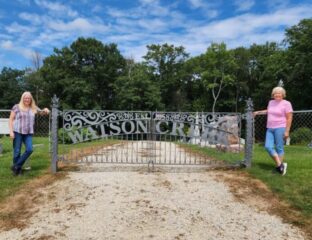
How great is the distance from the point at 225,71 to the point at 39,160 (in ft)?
131

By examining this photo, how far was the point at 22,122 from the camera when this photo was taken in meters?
6.70

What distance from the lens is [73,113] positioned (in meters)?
7.86

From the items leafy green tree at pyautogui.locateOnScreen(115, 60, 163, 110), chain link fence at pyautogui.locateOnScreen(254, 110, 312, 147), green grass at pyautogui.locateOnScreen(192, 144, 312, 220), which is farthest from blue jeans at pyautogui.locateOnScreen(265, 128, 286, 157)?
leafy green tree at pyautogui.locateOnScreen(115, 60, 163, 110)

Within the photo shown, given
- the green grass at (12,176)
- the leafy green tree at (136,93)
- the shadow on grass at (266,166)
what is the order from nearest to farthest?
the green grass at (12,176)
the shadow on grass at (266,166)
the leafy green tree at (136,93)

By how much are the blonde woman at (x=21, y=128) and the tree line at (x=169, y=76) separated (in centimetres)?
3058

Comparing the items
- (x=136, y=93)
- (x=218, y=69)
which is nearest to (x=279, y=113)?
(x=136, y=93)

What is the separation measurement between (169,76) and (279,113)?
140 ft

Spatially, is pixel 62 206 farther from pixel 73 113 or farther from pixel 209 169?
pixel 209 169

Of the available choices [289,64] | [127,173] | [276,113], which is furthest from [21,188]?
[289,64]

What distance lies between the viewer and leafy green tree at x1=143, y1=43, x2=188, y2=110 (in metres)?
48.8

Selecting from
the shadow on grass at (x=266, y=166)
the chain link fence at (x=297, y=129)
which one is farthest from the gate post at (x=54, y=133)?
the chain link fence at (x=297, y=129)

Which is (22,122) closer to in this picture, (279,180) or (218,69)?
(279,180)

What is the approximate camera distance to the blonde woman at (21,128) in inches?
264

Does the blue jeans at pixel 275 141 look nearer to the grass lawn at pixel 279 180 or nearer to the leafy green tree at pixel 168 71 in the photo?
the grass lawn at pixel 279 180
